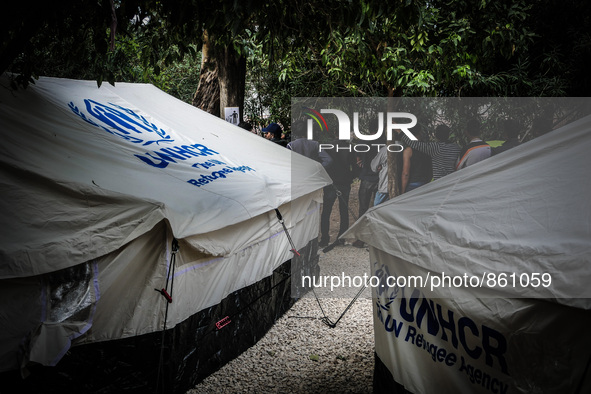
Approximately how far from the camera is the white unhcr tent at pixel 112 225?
254 centimetres

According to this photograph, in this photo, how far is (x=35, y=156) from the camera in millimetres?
3025

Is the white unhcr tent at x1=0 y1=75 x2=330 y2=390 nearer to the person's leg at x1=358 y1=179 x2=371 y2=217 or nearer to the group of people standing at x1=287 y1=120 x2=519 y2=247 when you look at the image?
the group of people standing at x1=287 y1=120 x2=519 y2=247

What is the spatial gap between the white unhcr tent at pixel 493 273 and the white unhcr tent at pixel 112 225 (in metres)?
1.22

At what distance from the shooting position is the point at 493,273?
82.8 inches

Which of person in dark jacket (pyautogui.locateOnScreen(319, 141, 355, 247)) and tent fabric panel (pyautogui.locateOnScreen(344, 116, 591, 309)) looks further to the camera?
person in dark jacket (pyautogui.locateOnScreen(319, 141, 355, 247))

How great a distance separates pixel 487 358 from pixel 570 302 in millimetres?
604

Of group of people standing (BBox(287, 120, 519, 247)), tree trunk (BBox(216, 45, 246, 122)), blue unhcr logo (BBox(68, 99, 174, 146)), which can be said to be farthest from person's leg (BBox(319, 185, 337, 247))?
blue unhcr logo (BBox(68, 99, 174, 146))

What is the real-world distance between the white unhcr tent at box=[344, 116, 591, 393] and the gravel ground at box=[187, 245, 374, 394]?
0.80 m

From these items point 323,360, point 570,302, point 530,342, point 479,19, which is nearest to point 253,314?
point 323,360

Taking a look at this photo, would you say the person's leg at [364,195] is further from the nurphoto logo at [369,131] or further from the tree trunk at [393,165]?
the nurphoto logo at [369,131]

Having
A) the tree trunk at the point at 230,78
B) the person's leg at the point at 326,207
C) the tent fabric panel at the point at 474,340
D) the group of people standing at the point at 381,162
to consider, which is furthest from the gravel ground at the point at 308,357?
the tree trunk at the point at 230,78

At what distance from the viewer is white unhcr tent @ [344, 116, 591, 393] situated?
1.85 meters

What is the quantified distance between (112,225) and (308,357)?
7.37 feet

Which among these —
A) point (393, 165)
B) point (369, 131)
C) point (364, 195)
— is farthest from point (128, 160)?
point (369, 131)
